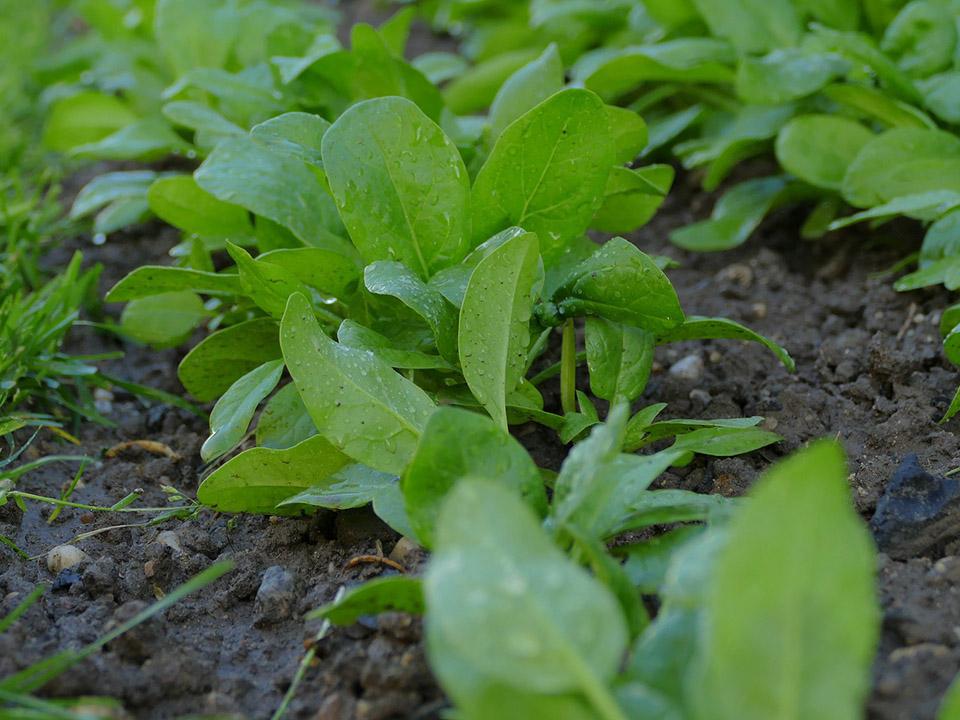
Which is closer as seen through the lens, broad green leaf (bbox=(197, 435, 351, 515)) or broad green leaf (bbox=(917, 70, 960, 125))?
broad green leaf (bbox=(197, 435, 351, 515))

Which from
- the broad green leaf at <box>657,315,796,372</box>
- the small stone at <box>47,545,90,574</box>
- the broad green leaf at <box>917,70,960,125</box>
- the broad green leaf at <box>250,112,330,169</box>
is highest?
the broad green leaf at <box>250,112,330,169</box>

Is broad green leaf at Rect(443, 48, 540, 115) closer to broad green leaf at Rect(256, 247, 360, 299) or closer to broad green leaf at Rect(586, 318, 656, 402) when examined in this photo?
broad green leaf at Rect(256, 247, 360, 299)

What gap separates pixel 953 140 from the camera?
6.59ft

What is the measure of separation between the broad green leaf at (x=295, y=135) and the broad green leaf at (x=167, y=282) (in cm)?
21

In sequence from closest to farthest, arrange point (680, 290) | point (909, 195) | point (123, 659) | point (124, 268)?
point (123, 659) < point (909, 195) < point (680, 290) < point (124, 268)

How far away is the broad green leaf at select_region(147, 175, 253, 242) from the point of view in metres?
1.95

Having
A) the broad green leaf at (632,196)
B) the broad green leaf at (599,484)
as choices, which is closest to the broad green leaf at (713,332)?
the broad green leaf at (632,196)

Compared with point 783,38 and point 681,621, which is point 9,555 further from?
point 783,38

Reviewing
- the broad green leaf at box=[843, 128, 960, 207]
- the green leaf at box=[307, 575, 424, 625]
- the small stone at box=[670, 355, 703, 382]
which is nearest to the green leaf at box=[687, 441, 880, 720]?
the green leaf at box=[307, 575, 424, 625]

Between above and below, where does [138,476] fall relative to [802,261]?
above

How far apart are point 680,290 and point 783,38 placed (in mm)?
608

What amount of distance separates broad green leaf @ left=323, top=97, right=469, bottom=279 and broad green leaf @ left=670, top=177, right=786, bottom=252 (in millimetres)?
832

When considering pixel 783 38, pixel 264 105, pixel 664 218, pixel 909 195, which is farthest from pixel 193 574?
pixel 783 38

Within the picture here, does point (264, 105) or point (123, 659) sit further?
point (264, 105)
